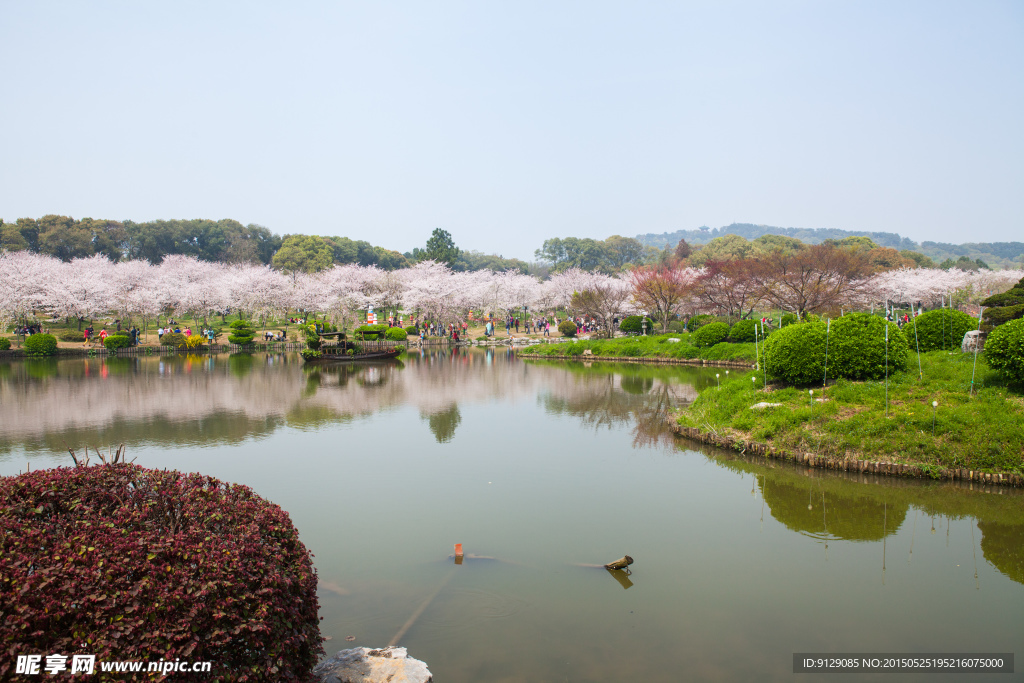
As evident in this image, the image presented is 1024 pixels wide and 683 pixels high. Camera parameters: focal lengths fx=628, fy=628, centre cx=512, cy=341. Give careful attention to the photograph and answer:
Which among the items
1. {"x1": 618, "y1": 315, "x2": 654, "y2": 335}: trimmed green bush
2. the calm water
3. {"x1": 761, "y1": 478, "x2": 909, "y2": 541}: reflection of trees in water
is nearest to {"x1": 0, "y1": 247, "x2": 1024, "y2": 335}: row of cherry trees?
{"x1": 618, "y1": 315, "x2": 654, "y2": 335}: trimmed green bush

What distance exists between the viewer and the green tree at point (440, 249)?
216ft

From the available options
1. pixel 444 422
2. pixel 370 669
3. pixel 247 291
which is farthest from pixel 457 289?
pixel 370 669

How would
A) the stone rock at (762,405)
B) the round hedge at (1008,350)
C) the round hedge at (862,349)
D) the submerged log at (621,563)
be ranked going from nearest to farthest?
the submerged log at (621,563)
the round hedge at (1008,350)
the stone rock at (762,405)
the round hedge at (862,349)

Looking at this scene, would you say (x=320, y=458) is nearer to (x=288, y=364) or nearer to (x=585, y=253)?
(x=288, y=364)

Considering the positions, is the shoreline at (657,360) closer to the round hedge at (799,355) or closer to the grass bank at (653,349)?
the grass bank at (653,349)

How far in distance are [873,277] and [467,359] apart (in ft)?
73.6

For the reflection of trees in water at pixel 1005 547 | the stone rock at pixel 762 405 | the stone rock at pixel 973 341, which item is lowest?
the reflection of trees in water at pixel 1005 547

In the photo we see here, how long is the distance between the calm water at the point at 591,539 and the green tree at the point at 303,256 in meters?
54.1

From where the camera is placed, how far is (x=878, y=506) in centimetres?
Answer: 800

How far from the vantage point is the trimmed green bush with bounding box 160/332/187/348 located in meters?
36.5

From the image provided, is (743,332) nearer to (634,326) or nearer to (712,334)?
(712,334)

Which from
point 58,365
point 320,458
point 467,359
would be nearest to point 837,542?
point 320,458

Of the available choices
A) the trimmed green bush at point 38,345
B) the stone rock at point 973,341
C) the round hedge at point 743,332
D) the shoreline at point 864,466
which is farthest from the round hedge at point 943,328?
the trimmed green bush at point 38,345

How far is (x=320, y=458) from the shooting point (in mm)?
10773
